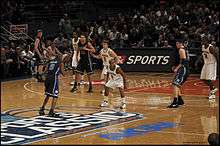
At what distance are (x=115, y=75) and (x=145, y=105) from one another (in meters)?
1.45

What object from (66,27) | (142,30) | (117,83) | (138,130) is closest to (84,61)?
(117,83)

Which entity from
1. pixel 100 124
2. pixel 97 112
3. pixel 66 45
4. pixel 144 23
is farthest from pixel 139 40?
pixel 100 124

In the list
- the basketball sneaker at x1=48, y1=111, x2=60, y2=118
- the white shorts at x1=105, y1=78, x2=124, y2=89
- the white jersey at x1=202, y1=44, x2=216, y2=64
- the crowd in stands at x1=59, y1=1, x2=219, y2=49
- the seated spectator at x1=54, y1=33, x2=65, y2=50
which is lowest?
the basketball sneaker at x1=48, y1=111, x2=60, y2=118

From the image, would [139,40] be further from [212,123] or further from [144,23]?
[212,123]

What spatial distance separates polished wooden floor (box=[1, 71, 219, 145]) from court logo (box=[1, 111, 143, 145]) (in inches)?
12.3

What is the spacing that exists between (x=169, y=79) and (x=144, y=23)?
22.0ft

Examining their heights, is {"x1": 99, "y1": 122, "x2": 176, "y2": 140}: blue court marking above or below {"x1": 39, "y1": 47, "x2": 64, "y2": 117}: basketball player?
below

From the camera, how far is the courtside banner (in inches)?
995

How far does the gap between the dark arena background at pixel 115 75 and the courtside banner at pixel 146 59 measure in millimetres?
A: 47

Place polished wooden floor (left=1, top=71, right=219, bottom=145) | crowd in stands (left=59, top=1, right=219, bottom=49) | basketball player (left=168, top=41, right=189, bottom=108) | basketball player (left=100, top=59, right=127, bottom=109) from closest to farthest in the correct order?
polished wooden floor (left=1, top=71, right=219, bottom=145), basketball player (left=100, top=59, right=127, bottom=109), basketball player (left=168, top=41, right=189, bottom=108), crowd in stands (left=59, top=1, right=219, bottom=49)

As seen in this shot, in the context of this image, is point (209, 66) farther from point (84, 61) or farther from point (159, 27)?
point (159, 27)

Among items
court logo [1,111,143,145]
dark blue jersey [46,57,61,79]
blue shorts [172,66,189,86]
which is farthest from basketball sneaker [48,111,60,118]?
blue shorts [172,66,189,86]

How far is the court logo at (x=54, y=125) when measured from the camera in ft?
35.4

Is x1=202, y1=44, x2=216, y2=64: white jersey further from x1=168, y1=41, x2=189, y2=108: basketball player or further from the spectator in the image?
the spectator
